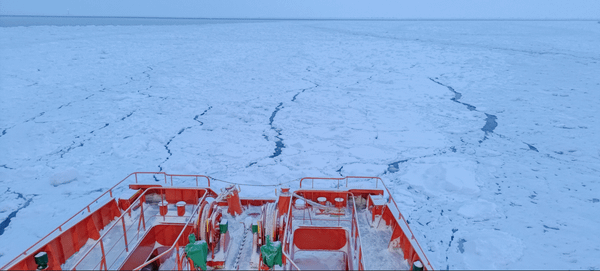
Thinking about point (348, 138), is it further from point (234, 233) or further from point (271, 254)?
point (271, 254)

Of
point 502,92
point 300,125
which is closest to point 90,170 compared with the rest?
point 300,125

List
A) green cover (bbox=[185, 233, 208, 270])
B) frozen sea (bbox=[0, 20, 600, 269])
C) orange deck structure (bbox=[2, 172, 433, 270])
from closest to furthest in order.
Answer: green cover (bbox=[185, 233, 208, 270]) < orange deck structure (bbox=[2, 172, 433, 270]) < frozen sea (bbox=[0, 20, 600, 269])

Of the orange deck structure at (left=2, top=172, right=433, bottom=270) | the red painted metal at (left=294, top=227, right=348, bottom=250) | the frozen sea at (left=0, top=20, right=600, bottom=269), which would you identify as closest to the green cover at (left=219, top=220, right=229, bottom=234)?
the orange deck structure at (left=2, top=172, right=433, bottom=270)

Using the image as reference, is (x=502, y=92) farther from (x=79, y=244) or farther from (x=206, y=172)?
(x=79, y=244)

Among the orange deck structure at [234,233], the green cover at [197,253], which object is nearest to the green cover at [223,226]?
the orange deck structure at [234,233]

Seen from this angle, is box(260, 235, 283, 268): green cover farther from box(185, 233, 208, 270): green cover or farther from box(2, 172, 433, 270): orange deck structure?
box(185, 233, 208, 270): green cover

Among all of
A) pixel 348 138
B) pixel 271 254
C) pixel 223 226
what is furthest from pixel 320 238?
pixel 348 138

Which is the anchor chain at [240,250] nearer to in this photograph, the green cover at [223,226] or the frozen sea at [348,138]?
the green cover at [223,226]
